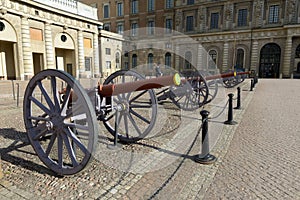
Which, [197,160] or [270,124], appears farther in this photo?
[270,124]

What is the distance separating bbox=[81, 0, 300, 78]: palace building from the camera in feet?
89.1

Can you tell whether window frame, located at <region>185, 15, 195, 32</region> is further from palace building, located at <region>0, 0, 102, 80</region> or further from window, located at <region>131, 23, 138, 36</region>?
palace building, located at <region>0, 0, 102, 80</region>

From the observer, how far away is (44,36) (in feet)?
64.3

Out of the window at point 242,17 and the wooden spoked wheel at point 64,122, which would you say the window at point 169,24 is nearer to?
the window at point 242,17

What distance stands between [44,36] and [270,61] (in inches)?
1139

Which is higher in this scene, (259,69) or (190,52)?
(190,52)

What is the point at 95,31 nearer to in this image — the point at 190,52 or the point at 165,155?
the point at 190,52

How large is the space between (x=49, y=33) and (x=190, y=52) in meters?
21.9

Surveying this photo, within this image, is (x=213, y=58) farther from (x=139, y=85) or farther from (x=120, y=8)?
(x=139, y=85)

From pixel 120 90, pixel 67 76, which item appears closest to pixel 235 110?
pixel 120 90

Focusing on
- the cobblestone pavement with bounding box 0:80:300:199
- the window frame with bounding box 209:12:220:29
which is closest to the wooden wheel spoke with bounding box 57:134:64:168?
the cobblestone pavement with bounding box 0:80:300:199

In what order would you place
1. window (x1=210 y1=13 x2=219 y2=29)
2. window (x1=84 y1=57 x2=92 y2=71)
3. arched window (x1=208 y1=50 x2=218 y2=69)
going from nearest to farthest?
window (x1=84 y1=57 x2=92 y2=71) < arched window (x1=208 y1=50 x2=218 y2=69) < window (x1=210 y1=13 x2=219 y2=29)

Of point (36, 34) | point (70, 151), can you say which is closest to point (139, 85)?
point (70, 151)

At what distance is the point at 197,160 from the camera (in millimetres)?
3248
